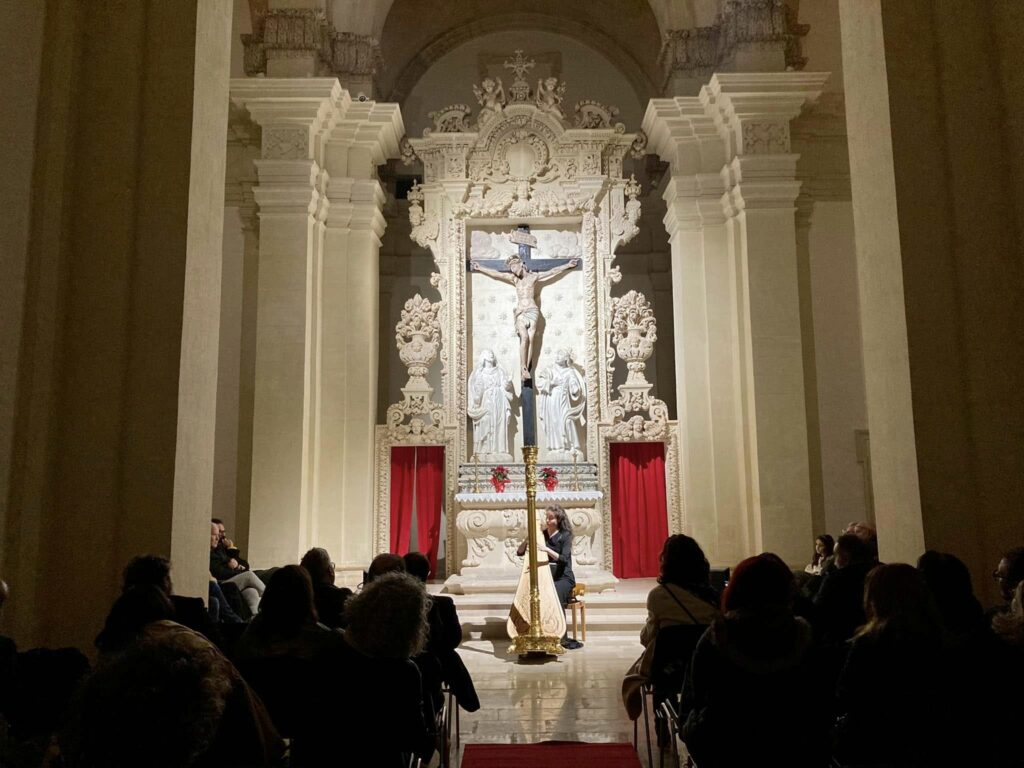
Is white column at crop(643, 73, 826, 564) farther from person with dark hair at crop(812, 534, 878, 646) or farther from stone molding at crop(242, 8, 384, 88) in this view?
person with dark hair at crop(812, 534, 878, 646)

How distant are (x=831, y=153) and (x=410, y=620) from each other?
10.0 meters

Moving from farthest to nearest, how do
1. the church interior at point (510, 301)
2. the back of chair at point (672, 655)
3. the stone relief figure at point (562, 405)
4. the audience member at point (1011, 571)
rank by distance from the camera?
the stone relief figure at point (562, 405), the church interior at point (510, 301), the back of chair at point (672, 655), the audience member at point (1011, 571)

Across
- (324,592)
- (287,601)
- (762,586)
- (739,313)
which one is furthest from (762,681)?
(739,313)

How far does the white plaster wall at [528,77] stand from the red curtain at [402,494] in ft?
21.5

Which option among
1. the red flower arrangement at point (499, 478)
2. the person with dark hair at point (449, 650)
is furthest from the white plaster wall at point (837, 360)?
the person with dark hair at point (449, 650)

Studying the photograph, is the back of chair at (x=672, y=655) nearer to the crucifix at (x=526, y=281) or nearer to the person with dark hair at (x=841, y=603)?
the person with dark hair at (x=841, y=603)

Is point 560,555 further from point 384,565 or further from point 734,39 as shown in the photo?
point 734,39

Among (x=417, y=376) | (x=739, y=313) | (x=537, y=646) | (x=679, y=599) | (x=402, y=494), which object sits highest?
(x=739, y=313)

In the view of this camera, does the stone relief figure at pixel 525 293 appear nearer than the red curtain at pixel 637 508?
No

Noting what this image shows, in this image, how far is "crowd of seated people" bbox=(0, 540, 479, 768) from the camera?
2000 mm

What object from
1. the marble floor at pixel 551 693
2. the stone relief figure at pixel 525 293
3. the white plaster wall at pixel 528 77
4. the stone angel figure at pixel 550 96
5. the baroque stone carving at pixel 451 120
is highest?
the white plaster wall at pixel 528 77

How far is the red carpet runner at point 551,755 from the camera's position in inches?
178

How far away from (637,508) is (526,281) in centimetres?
346

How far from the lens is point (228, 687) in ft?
7.02
